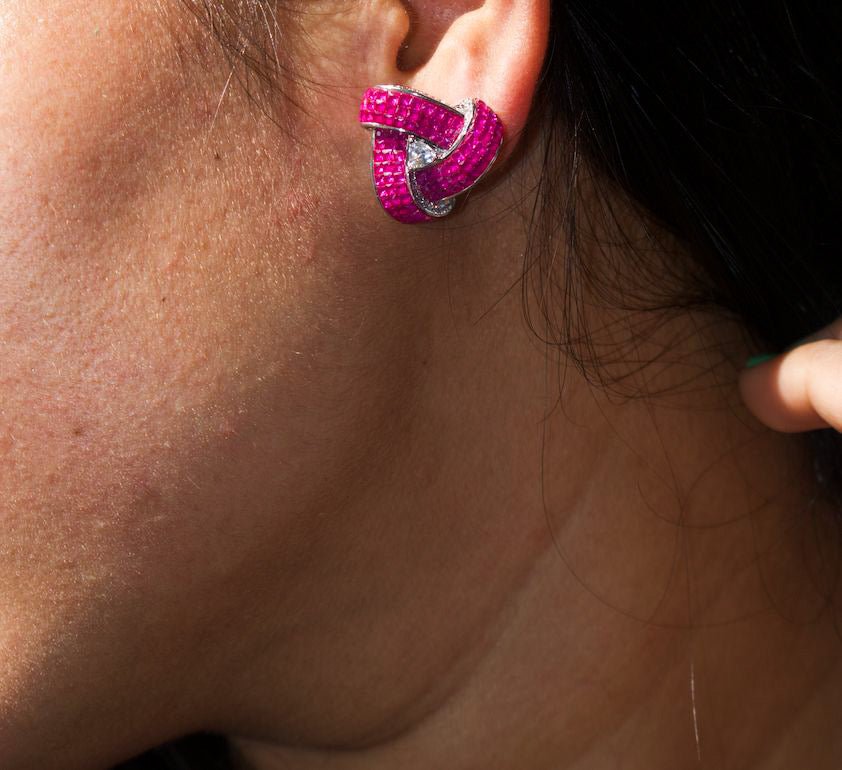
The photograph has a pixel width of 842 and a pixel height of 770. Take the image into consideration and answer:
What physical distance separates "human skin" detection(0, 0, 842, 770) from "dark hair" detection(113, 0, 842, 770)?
5cm

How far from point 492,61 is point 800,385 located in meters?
0.47

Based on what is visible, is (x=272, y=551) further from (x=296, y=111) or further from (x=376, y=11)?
(x=376, y=11)

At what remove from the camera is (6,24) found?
84cm

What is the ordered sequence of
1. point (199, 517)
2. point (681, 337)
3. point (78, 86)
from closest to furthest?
1. point (78, 86)
2. point (199, 517)
3. point (681, 337)

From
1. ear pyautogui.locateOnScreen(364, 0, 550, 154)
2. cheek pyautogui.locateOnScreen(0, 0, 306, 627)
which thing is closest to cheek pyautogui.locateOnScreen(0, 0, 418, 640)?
cheek pyautogui.locateOnScreen(0, 0, 306, 627)

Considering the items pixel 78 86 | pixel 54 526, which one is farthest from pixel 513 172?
pixel 54 526

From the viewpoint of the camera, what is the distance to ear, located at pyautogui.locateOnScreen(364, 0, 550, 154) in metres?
0.90

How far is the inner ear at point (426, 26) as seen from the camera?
3.07 ft

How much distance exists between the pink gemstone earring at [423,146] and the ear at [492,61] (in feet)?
0.06

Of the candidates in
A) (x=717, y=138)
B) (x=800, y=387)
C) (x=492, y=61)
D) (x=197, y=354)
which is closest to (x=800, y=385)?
(x=800, y=387)

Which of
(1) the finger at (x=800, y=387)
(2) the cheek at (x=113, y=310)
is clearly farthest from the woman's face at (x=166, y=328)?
(1) the finger at (x=800, y=387)

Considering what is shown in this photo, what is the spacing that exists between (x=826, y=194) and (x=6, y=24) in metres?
0.93

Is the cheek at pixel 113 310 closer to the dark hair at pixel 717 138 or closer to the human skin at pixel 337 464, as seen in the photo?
the human skin at pixel 337 464

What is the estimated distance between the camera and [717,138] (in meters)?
1.06
